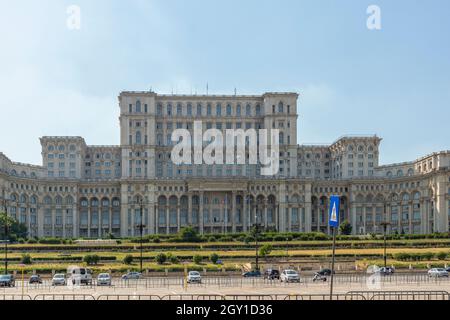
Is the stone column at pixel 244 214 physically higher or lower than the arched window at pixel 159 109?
lower

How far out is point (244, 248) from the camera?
10344 centimetres

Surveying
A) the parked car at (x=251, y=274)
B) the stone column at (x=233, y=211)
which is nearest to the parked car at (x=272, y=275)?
the parked car at (x=251, y=274)

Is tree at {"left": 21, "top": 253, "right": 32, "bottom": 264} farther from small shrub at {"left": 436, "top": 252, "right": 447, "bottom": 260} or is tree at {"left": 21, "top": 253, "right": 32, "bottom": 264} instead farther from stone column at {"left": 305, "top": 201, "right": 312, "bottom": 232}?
stone column at {"left": 305, "top": 201, "right": 312, "bottom": 232}

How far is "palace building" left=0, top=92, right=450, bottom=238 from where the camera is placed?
151 meters

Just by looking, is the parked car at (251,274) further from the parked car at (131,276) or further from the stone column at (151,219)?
the stone column at (151,219)

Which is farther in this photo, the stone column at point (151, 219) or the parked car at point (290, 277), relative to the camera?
the stone column at point (151, 219)

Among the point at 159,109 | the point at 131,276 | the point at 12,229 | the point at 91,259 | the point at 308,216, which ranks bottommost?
the point at 131,276

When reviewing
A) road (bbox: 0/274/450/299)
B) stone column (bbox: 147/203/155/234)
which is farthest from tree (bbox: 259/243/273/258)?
stone column (bbox: 147/203/155/234)

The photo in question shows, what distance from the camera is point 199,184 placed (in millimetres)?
151000

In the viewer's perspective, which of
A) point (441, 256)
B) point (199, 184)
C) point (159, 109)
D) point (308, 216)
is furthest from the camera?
point (159, 109)

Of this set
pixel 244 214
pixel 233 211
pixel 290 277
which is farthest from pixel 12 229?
pixel 290 277

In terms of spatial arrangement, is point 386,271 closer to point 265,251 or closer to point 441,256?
point 441,256

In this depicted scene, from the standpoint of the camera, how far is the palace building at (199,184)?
15112cm
